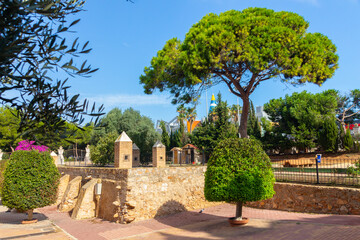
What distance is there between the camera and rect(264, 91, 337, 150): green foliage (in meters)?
25.4

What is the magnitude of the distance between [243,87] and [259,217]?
37.7ft

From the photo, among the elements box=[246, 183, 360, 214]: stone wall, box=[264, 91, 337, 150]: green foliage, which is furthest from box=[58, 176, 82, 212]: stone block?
box=[264, 91, 337, 150]: green foliage

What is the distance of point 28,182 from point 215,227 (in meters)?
8.49

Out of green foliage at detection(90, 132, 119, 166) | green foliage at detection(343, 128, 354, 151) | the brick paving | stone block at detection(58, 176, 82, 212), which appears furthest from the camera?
green foliage at detection(343, 128, 354, 151)

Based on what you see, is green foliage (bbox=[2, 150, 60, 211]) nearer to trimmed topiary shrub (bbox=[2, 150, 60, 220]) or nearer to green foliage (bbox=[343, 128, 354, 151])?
trimmed topiary shrub (bbox=[2, 150, 60, 220])

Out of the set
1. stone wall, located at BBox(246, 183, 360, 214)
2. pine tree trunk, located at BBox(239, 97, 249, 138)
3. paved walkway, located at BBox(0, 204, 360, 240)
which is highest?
pine tree trunk, located at BBox(239, 97, 249, 138)

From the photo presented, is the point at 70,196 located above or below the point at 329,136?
below

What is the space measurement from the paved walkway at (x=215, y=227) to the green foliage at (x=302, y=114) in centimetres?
1608

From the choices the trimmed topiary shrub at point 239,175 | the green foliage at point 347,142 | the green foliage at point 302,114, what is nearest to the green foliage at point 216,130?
the green foliage at point 302,114

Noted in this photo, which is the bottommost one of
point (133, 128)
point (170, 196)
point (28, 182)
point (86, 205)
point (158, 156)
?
point (86, 205)

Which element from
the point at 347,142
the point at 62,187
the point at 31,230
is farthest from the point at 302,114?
the point at 31,230

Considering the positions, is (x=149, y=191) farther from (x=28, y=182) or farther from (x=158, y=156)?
(x=28, y=182)

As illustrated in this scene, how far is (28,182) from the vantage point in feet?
38.4

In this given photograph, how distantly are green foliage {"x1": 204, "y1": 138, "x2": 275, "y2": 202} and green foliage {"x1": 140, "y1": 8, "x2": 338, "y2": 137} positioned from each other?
909cm
